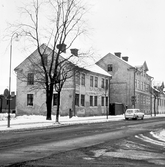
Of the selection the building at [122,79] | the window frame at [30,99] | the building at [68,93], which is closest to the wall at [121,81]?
the building at [122,79]

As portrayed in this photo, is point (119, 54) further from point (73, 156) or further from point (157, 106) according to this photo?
point (73, 156)

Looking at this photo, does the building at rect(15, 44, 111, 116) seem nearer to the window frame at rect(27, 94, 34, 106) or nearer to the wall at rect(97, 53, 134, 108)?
the window frame at rect(27, 94, 34, 106)

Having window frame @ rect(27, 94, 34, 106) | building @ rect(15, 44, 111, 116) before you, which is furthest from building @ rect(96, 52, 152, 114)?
window frame @ rect(27, 94, 34, 106)

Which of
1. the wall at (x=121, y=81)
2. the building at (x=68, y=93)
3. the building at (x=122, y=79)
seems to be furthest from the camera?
the wall at (x=121, y=81)

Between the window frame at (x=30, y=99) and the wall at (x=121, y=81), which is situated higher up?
the wall at (x=121, y=81)

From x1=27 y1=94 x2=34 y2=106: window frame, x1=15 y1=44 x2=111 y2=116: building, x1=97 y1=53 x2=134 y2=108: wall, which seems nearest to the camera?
x1=15 y1=44 x2=111 y2=116: building

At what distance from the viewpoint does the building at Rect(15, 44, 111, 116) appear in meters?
44.4

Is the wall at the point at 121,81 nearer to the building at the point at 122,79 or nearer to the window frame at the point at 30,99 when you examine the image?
the building at the point at 122,79

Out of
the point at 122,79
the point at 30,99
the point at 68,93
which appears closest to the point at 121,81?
the point at 122,79

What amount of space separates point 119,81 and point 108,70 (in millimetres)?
2962

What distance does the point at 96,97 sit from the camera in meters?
51.0

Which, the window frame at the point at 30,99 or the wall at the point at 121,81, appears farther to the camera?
the wall at the point at 121,81

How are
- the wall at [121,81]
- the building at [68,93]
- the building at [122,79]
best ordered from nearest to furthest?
the building at [68,93]
the building at [122,79]
the wall at [121,81]

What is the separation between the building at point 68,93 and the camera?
44438mm
